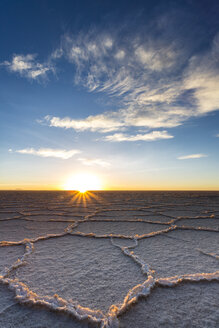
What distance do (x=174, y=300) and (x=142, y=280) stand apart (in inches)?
9.3

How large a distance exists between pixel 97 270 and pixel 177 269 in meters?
0.57

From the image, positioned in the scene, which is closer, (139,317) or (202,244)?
(139,317)

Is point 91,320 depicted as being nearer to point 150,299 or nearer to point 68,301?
point 68,301

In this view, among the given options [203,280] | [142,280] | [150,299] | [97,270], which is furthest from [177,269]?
[97,270]

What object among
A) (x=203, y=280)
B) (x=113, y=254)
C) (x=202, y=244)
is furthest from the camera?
(x=202, y=244)

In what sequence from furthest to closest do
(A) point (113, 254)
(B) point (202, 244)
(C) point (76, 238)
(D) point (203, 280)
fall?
(C) point (76, 238) < (B) point (202, 244) < (A) point (113, 254) < (D) point (203, 280)

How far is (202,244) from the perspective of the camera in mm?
1924

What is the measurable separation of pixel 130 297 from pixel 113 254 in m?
0.61

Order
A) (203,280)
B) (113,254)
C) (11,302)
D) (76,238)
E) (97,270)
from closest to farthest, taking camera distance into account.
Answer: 1. (11,302)
2. (203,280)
3. (97,270)
4. (113,254)
5. (76,238)

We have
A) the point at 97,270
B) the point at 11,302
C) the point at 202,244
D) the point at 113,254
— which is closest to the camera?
the point at 11,302

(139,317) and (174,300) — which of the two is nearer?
(139,317)

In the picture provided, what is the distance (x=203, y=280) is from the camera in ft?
3.97

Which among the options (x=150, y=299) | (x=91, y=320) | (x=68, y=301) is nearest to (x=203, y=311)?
(x=150, y=299)

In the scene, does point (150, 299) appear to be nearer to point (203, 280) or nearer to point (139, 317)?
point (139, 317)
